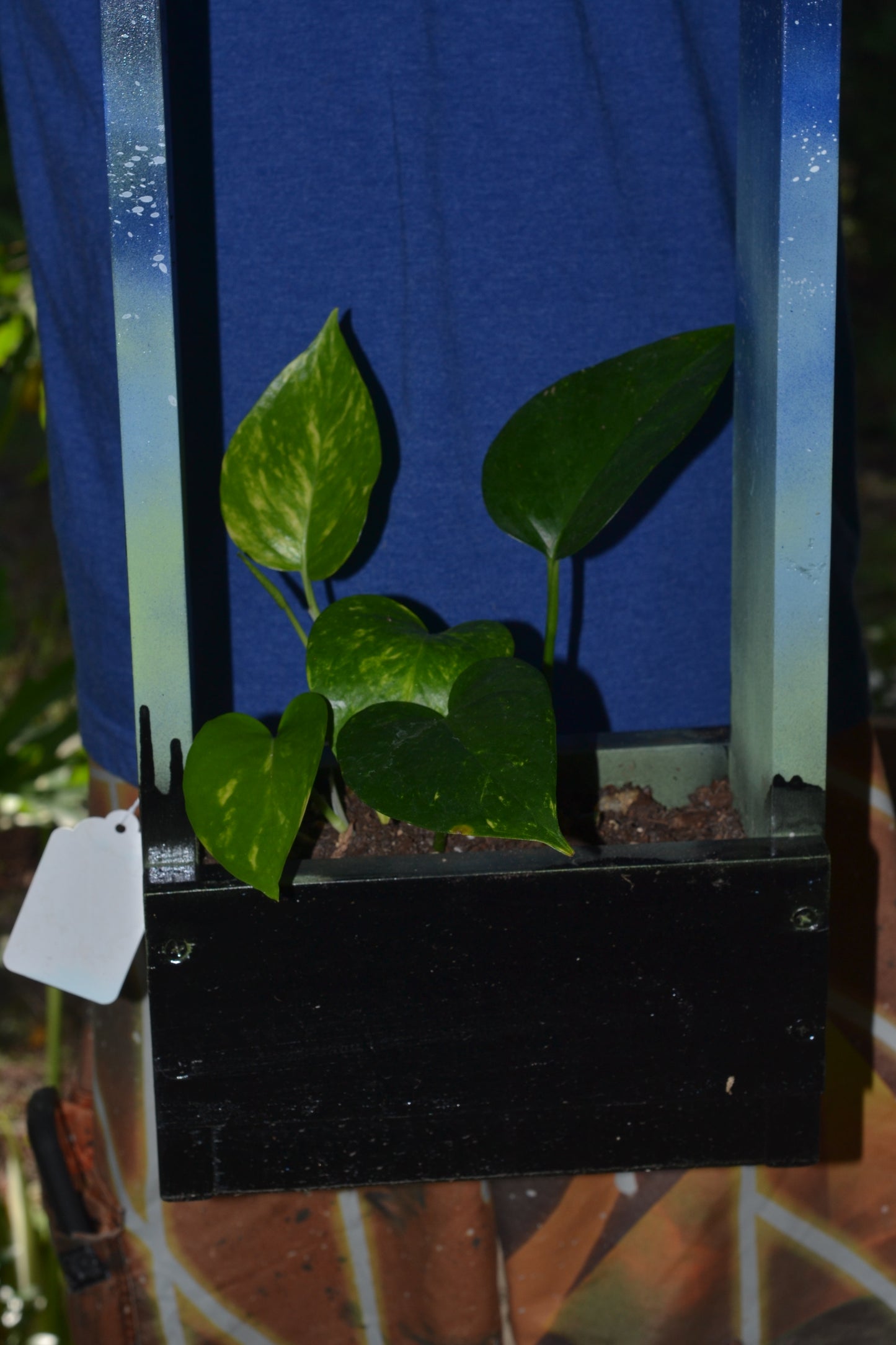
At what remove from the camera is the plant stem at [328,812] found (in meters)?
0.49

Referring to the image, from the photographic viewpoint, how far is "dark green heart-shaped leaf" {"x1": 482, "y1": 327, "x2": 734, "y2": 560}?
45 centimetres

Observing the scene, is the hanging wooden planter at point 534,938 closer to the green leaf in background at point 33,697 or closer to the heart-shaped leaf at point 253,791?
the heart-shaped leaf at point 253,791

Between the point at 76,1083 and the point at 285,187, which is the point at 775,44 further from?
the point at 76,1083

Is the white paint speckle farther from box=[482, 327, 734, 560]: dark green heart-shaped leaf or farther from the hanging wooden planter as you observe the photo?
box=[482, 327, 734, 560]: dark green heart-shaped leaf

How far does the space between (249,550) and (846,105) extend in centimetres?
388

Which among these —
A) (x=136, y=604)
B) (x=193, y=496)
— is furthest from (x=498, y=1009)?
(x=193, y=496)

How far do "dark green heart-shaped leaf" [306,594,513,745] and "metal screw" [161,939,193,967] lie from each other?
9cm

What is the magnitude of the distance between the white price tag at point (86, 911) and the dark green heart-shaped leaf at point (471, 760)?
0.16 metres

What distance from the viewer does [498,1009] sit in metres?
0.43

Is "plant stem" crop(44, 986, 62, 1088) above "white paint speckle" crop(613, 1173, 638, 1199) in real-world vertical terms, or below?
below

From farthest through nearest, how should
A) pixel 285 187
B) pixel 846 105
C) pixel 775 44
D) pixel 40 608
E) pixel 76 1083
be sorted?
1. pixel 846 105
2. pixel 40 608
3. pixel 76 1083
4. pixel 285 187
5. pixel 775 44

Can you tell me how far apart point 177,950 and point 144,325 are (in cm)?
20

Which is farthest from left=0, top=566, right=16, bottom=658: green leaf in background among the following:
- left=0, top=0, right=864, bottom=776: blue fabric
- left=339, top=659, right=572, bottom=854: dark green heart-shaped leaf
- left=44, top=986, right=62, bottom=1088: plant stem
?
left=339, top=659, right=572, bottom=854: dark green heart-shaped leaf

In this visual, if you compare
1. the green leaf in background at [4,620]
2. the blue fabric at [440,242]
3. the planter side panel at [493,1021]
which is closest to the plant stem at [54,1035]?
the green leaf in background at [4,620]
